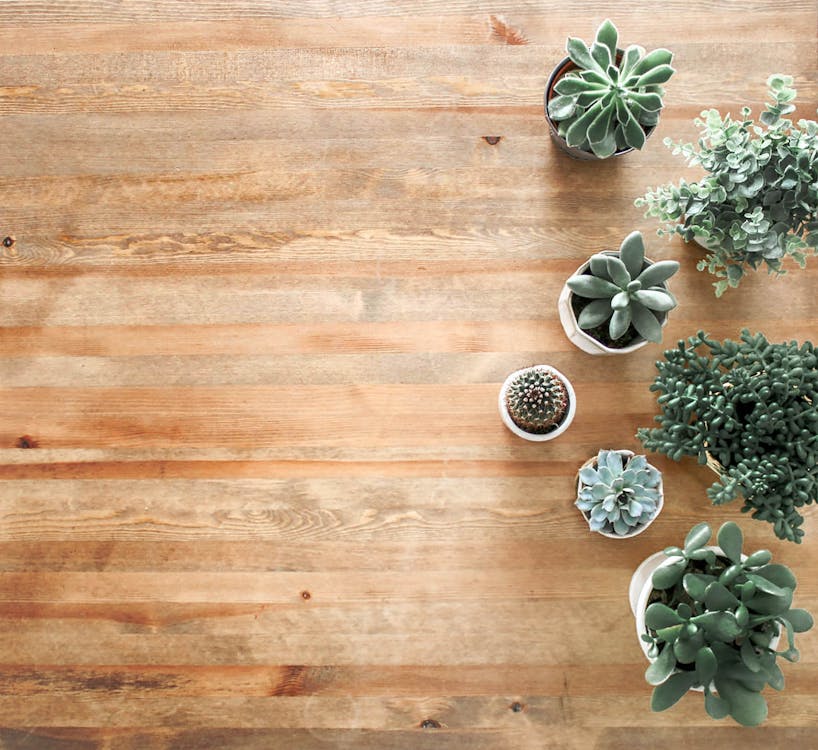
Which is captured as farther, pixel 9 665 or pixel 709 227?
pixel 9 665

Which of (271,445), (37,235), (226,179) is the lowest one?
(271,445)

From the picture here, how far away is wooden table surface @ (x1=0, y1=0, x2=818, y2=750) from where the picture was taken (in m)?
1.87

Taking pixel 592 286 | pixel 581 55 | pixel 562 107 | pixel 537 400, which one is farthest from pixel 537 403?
pixel 581 55

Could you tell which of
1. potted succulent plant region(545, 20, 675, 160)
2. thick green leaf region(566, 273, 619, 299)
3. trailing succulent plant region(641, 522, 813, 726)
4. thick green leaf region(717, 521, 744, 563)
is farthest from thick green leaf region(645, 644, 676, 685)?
potted succulent plant region(545, 20, 675, 160)

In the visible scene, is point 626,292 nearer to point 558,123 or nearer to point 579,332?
point 579,332

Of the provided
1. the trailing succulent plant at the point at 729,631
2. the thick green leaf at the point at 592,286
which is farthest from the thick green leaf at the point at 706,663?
the thick green leaf at the point at 592,286

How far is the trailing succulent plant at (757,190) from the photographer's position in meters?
1.47

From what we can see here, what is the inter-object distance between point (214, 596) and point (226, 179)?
1.22 metres

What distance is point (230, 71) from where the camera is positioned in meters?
1.94

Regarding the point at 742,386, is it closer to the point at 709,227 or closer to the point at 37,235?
the point at 709,227

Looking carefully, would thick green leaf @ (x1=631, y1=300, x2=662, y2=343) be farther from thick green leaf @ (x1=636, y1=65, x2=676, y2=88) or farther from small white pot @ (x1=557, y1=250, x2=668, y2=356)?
thick green leaf @ (x1=636, y1=65, x2=676, y2=88)

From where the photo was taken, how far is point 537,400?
171 centimetres

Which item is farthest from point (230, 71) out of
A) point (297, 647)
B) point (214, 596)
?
point (297, 647)

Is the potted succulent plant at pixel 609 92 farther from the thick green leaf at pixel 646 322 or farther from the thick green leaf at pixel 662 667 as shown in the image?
the thick green leaf at pixel 662 667
